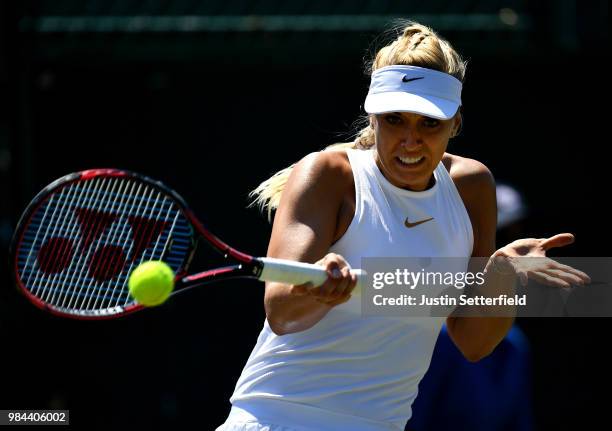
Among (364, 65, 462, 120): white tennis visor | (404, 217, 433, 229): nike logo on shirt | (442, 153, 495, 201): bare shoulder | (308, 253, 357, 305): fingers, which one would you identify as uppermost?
(364, 65, 462, 120): white tennis visor

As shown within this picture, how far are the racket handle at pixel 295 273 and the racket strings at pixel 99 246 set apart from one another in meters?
0.35

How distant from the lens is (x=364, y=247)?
2.59 metres

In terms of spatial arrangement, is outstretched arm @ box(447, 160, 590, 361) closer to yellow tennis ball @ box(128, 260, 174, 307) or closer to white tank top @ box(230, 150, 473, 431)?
white tank top @ box(230, 150, 473, 431)

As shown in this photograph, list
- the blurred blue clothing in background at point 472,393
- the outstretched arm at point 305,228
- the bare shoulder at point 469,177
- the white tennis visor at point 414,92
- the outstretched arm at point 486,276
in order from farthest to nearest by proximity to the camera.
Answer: the blurred blue clothing in background at point 472,393
the bare shoulder at point 469,177
the outstretched arm at point 486,276
the white tennis visor at point 414,92
the outstretched arm at point 305,228

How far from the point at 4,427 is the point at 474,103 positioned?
2.70 metres

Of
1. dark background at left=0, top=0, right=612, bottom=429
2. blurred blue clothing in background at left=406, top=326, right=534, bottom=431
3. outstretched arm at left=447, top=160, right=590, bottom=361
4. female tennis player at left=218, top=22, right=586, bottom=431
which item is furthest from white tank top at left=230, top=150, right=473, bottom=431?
dark background at left=0, top=0, right=612, bottom=429

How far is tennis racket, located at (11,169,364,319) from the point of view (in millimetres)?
2652

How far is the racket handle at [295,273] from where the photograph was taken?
2340 mm

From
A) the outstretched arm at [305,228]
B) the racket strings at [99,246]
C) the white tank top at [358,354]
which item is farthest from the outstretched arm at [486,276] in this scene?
the racket strings at [99,246]

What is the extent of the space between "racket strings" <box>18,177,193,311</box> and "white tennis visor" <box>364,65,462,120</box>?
559mm

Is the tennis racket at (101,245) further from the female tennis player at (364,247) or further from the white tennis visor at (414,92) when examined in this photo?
the white tennis visor at (414,92)

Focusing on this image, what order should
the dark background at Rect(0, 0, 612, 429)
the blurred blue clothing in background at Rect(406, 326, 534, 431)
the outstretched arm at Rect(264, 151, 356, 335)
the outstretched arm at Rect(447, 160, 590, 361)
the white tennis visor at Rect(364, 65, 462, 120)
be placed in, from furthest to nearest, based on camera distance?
the dark background at Rect(0, 0, 612, 429), the blurred blue clothing in background at Rect(406, 326, 534, 431), the outstretched arm at Rect(447, 160, 590, 361), the white tennis visor at Rect(364, 65, 462, 120), the outstretched arm at Rect(264, 151, 356, 335)

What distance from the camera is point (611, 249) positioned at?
5508mm

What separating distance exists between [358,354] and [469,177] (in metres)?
0.57
